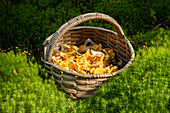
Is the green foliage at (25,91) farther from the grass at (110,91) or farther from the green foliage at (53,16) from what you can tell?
the green foliage at (53,16)

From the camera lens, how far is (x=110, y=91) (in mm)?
3109

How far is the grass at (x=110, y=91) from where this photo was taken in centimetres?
275

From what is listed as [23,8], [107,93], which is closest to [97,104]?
[107,93]

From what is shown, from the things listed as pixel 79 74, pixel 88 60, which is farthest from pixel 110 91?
pixel 88 60

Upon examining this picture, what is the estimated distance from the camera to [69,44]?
4824mm

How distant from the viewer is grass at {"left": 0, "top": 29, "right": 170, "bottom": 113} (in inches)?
108

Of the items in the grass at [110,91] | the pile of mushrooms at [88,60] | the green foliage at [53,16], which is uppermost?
the green foliage at [53,16]

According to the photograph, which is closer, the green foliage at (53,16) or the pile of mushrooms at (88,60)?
the pile of mushrooms at (88,60)

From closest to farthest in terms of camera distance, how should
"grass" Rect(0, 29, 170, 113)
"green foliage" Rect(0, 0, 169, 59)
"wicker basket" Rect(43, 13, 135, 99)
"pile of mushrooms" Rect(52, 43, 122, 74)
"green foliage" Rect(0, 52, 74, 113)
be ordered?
"grass" Rect(0, 29, 170, 113)
"green foliage" Rect(0, 52, 74, 113)
"wicker basket" Rect(43, 13, 135, 99)
"pile of mushrooms" Rect(52, 43, 122, 74)
"green foliage" Rect(0, 0, 169, 59)

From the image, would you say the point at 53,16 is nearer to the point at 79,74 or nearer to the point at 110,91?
the point at 79,74

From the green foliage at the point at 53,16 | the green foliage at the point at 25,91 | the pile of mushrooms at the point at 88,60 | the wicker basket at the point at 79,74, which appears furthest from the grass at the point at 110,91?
the green foliage at the point at 53,16

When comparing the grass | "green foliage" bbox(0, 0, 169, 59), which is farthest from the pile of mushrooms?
"green foliage" bbox(0, 0, 169, 59)

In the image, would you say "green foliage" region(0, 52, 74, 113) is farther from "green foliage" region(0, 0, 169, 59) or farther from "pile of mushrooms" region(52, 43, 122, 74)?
"green foliage" region(0, 0, 169, 59)

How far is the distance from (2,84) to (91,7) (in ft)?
13.7
